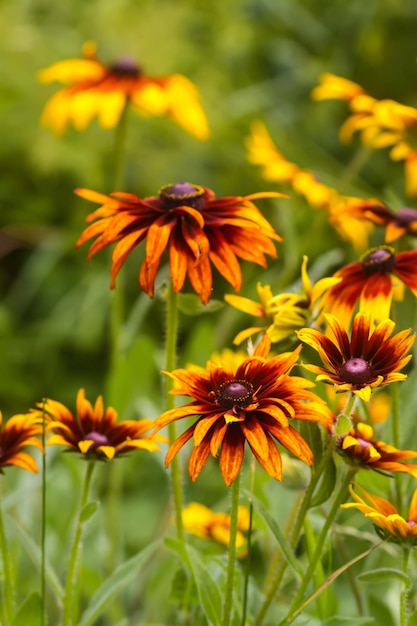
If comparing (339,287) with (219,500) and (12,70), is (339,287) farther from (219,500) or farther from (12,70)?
(12,70)

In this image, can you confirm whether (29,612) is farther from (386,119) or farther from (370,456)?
(386,119)

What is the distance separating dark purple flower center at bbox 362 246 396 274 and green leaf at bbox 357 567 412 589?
0.25 meters

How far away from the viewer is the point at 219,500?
1753mm

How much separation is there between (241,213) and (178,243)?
0.06 m

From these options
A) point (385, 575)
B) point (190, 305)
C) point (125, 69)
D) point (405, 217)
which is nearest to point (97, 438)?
point (190, 305)

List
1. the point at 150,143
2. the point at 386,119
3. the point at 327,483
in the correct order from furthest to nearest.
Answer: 1. the point at 150,143
2. the point at 386,119
3. the point at 327,483

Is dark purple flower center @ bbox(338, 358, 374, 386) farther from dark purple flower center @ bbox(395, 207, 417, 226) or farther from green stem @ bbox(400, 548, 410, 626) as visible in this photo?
dark purple flower center @ bbox(395, 207, 417, 226)

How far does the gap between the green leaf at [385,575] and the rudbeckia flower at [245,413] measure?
11 cm

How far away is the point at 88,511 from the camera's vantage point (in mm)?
721

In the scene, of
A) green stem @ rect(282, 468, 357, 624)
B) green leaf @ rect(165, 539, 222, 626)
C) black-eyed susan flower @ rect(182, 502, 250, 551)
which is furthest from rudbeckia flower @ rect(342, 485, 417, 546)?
black-eyed susan flower @ rect(182, 502, 250, 551)

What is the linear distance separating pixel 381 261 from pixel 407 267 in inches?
0.9

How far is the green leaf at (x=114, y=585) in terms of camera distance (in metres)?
0.75

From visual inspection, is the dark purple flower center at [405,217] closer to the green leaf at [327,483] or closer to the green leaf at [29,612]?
the green leaf at [327,483]

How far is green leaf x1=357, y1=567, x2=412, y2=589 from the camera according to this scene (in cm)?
65
